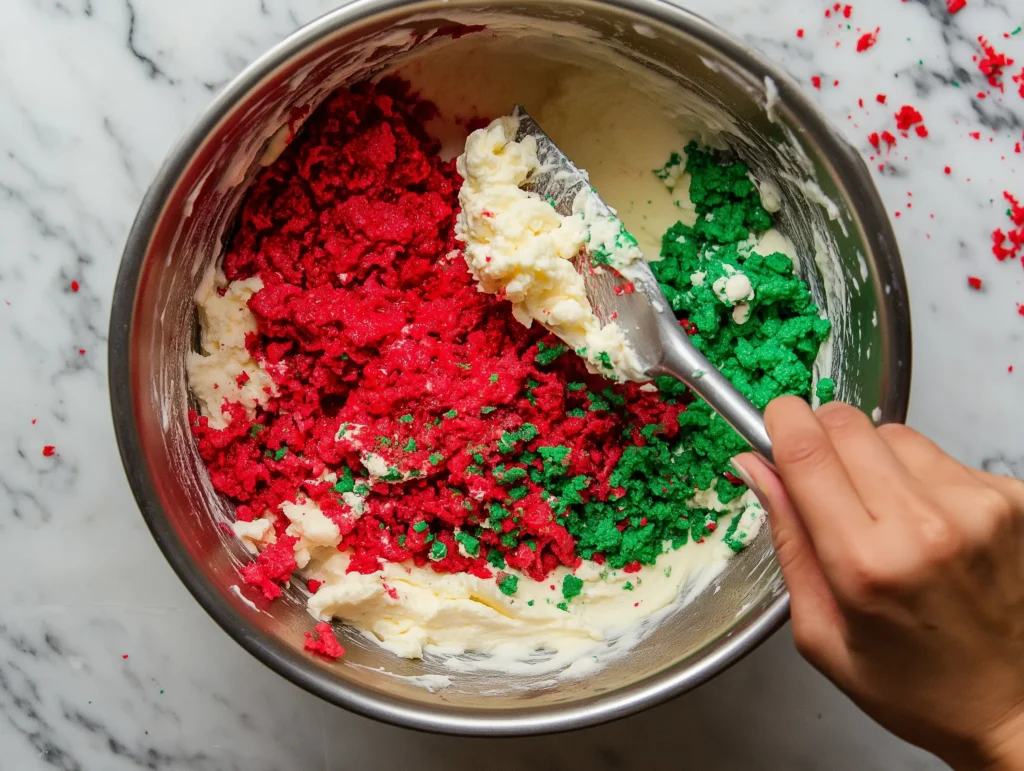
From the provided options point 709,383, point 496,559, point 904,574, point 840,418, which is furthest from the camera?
point 496,559

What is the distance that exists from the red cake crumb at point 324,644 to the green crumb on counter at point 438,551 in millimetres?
280

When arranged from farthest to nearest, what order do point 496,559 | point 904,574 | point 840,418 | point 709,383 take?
point 496,559, point 709,383, point 840,418, point 904,574

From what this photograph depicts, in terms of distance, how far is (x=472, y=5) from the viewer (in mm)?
1523

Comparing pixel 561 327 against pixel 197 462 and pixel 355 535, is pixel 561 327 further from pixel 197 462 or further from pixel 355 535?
pixel 197 462

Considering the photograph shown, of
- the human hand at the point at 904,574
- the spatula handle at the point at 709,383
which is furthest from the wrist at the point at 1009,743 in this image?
the spatula handle at the point at 709,383

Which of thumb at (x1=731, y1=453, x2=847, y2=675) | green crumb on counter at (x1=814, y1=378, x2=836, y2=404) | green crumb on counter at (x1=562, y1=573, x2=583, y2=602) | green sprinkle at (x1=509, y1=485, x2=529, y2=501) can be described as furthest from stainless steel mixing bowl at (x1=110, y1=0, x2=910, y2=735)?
green sprinkle at (x1=509, y1=485, x2=529, y2=501)

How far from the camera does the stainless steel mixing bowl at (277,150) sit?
4.87 ft

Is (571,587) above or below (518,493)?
below

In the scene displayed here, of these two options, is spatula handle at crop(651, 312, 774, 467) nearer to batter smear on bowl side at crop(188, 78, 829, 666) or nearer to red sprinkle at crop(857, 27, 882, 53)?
batter smear on bowl side at crop(188, 78, 829, 666)

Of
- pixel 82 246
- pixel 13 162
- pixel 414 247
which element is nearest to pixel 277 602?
pixel 414 247

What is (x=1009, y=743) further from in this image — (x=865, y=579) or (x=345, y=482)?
(x=345, y=482)

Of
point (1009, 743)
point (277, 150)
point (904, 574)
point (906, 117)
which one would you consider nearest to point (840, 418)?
point (904, 574)

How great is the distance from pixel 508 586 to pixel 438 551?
0.58ft

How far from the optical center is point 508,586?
1879 mm
